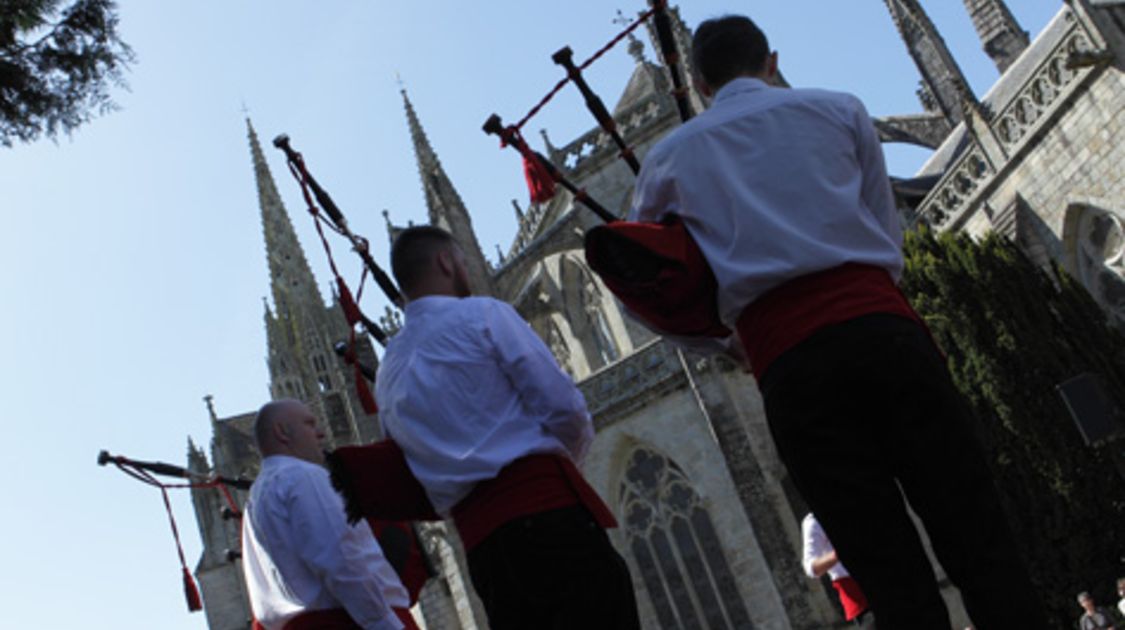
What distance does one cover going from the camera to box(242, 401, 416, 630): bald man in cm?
462

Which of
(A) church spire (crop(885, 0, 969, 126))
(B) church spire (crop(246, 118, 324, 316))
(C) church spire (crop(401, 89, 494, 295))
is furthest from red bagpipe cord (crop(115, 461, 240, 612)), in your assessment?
(B) church spire (crop(246, 118, 324, 316))

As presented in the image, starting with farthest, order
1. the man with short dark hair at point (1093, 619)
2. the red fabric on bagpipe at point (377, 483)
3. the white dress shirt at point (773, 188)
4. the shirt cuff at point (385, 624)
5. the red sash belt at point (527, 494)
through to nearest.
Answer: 1. the man with short dark hair at point (1093, 619)
2. the shirt cuff at point (385, 624)
3. the red fabric on bagpipe at point (377, 483)
4. the red sash belt at point (527, 494)
5. the white dress shirt at point (773, 188)

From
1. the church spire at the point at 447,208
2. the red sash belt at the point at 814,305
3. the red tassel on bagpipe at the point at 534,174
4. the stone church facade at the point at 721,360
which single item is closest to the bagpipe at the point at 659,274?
the red sash belt at the point at 814,305

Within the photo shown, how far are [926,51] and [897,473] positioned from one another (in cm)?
2725

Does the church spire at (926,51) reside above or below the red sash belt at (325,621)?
above

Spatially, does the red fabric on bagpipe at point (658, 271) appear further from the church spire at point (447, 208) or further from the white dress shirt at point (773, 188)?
the church spire at point (447, 208)

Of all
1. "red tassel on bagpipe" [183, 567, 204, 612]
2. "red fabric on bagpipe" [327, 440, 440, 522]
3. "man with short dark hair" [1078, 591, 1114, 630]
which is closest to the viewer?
"red fabric on bagpipe" [327, 440, 440, 522]

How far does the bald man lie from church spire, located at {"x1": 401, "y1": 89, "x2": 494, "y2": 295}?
1791 centimetres

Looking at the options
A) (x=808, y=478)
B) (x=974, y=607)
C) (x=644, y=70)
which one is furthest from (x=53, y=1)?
(x=644, y=70)

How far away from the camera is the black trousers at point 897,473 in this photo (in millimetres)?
2543

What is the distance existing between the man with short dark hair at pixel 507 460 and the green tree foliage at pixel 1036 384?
1221cm

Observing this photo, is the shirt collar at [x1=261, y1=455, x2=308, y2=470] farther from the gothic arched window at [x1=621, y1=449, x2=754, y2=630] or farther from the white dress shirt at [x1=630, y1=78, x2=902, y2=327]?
the gothic arched window at [x1=621, y1=449, x2=754, y2=630]

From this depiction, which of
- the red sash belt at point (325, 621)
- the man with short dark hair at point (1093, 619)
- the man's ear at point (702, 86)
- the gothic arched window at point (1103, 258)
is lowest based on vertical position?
the man with short dark hair at point (1093, 619)

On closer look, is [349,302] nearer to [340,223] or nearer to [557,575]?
[340,223]
